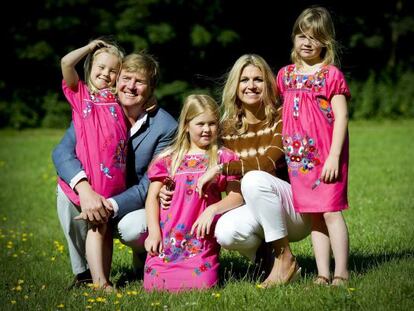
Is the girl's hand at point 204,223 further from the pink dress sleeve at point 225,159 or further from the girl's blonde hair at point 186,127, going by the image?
the girl's blonde hair at point 186,127

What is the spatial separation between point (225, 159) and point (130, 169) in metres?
0.72

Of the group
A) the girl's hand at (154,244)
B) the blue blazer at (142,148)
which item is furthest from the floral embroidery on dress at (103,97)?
the girl's hand at (154,244)

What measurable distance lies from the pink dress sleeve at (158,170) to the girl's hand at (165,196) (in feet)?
0.25

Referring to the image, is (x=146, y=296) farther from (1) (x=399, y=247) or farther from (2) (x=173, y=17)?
(2) (x=173, y=17)

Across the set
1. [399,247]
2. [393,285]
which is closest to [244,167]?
[393,285]

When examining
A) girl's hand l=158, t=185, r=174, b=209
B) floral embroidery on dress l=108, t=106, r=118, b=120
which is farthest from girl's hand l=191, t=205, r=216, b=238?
floral embroidery on dress l=108, t=106, r=118, b=120

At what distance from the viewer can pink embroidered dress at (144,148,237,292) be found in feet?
13.8

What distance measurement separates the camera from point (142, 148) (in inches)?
184

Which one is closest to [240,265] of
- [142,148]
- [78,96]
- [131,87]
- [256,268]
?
[256,268]

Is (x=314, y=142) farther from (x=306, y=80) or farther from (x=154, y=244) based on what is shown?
(x=154, y=244)

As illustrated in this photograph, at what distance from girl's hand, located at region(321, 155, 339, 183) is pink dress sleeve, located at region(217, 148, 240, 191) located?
567 millimetres

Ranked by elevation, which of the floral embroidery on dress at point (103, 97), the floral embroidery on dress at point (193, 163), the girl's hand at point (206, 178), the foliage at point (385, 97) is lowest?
the foliage at point (385, 97)

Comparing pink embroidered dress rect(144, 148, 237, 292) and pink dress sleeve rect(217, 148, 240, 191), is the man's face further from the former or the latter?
pink dress sleeve rect(217, 148, 240, 191)

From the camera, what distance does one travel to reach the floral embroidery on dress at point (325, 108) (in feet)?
13.8
